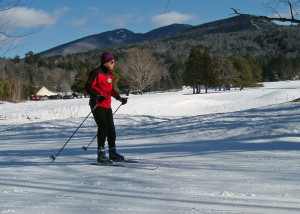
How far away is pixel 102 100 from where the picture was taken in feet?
14.8

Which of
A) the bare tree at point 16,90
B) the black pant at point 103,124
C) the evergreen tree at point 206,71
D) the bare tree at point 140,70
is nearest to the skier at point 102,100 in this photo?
the black pant at point 103,124

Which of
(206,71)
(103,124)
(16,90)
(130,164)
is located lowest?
(130,164)

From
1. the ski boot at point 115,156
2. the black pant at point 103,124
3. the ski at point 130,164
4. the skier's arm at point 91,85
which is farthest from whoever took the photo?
the ski boot at point 115,156

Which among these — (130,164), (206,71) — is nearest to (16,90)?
(206,71)

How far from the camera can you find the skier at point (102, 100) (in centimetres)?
456

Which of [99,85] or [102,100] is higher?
[99,85]

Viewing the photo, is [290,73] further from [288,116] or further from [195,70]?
[288,116]

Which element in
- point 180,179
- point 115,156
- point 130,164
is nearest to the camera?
point 180,179

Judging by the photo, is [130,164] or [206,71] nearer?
[130,164]

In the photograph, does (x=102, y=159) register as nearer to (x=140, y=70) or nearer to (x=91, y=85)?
(x=91, y=85)

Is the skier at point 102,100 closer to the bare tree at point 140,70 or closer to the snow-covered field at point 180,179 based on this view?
the snow-covered field at point 180,179

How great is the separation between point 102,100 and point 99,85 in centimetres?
34

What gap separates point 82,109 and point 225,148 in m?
19.1

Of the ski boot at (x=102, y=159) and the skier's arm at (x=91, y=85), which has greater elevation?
the skier's arm at (x=91, y=85)
